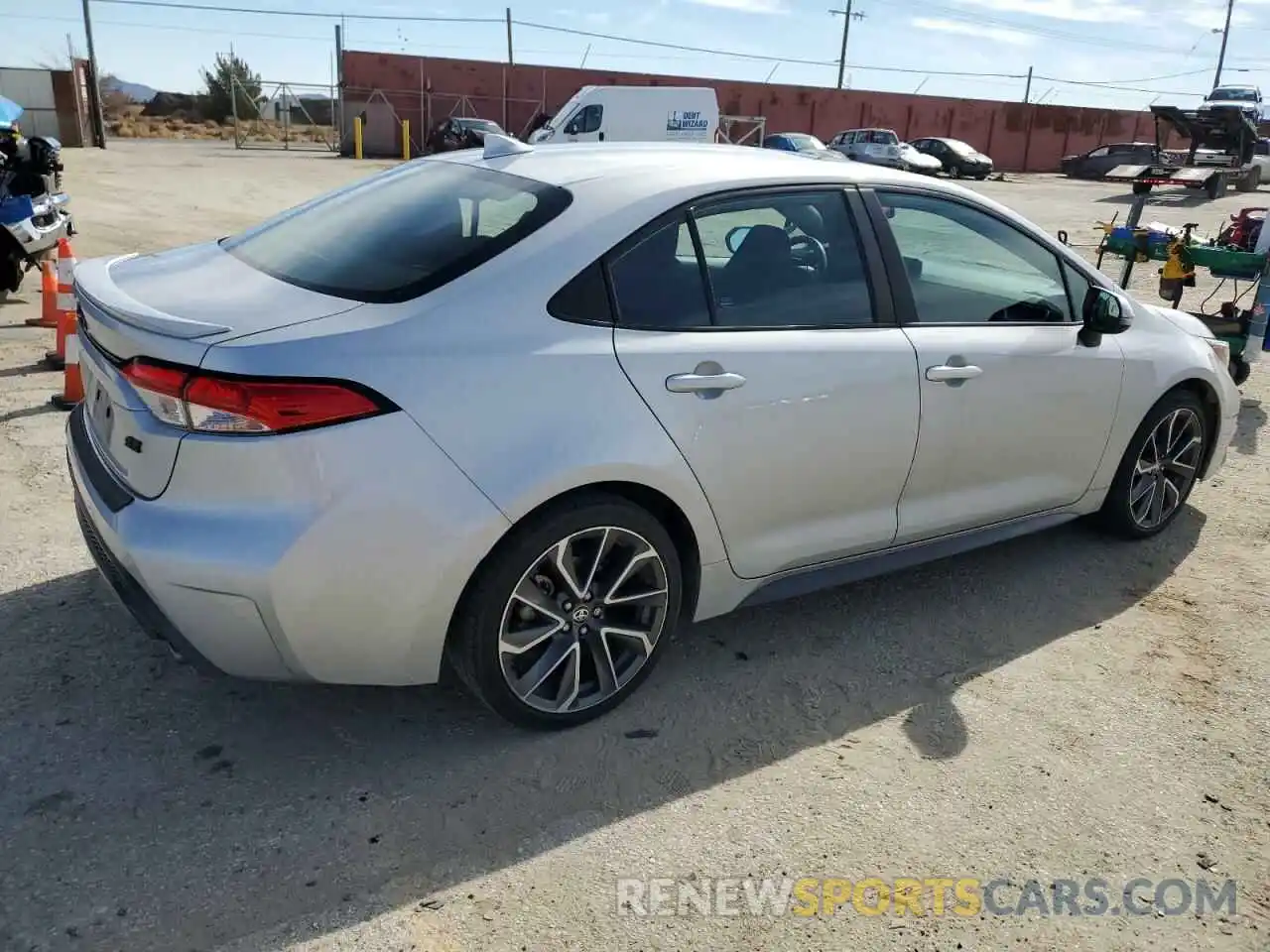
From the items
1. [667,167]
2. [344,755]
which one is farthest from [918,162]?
[344,755]

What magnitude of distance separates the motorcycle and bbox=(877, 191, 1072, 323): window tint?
296 inches

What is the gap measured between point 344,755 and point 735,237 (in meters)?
2.04

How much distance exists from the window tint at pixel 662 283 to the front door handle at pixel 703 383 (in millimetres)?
165

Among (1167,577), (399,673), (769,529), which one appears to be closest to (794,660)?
(769,529)

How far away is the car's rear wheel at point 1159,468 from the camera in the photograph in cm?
452

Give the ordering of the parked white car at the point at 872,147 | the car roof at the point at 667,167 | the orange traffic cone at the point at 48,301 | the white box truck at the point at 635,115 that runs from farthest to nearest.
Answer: the parked white car at the point at 872,147, the white box truck at the point at 635,115, the orange traffic cone at the point at 48,301, the car roof at the point at 667,167

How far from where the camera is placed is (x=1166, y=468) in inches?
186

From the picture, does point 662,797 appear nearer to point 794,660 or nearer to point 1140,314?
point 794,660

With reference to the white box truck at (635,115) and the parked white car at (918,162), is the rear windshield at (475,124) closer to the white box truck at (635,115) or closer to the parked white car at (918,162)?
the white box truck at (635,115)

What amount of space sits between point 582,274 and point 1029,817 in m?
1.97

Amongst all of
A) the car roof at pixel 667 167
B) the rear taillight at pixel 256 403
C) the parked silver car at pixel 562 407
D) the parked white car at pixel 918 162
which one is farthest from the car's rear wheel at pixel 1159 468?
the parked white car at pixel 918 162

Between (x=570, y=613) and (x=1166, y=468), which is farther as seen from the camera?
(x=1166, y=468)

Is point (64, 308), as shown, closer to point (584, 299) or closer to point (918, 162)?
point (584, 299)

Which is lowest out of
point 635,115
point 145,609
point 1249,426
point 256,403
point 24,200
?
point 1249,426
